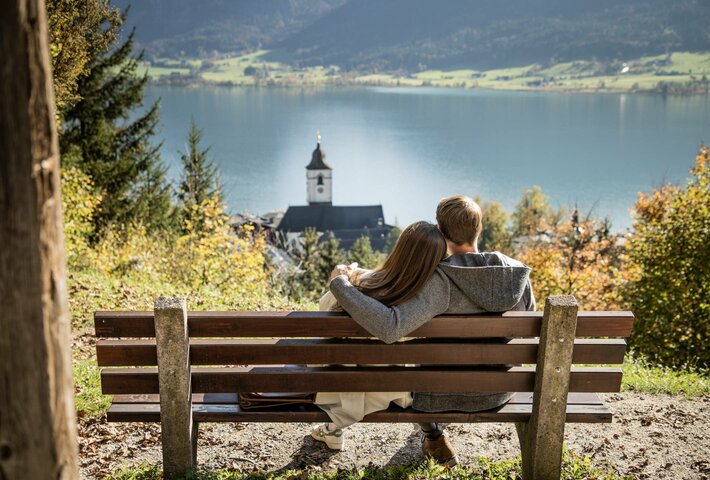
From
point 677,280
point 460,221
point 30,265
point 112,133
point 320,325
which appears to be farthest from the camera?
point 112,133

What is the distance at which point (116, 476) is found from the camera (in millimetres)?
4250

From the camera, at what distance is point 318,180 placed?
97688 mm

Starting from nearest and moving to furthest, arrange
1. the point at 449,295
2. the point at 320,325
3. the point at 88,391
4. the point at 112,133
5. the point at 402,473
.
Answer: the point at 320,325 → the point at 449,295 → the point at 402,473 → the point at 88,391 → the point at 112,133

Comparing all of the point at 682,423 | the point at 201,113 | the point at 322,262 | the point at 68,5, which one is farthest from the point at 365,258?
the point at 201,113

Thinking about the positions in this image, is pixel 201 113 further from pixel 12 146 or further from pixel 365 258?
pixel 12 146

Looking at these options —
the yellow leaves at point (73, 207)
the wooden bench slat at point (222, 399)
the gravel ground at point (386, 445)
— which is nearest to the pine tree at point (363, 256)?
the yellow leaves at point (73, 207)

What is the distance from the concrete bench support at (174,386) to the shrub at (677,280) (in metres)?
10.0

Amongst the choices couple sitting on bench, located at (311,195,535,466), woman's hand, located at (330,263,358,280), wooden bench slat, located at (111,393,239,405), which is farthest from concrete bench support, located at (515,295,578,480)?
wooden bench slat, located at (111,393,239,405)

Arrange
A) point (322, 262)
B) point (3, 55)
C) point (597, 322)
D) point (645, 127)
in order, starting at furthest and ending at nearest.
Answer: point (645, 127)
point (322, 262)
point (597, 322)
point (3, 55)

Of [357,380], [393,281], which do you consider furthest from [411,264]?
[357,380]

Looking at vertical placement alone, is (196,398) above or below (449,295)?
below

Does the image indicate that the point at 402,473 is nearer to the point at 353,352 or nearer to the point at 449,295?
the point at 353,352

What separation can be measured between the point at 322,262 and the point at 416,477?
45.5 meters

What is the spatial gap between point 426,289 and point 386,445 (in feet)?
5.24
